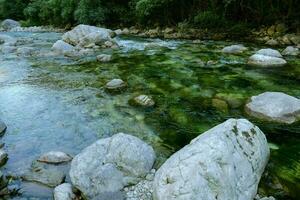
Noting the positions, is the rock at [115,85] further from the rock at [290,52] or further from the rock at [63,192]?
the rock at [290,52]

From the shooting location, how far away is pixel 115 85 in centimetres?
803

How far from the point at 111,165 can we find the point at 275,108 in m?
Answer: 2.93

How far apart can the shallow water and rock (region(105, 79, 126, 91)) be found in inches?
6.9

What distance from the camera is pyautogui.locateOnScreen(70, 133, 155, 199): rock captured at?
401cm

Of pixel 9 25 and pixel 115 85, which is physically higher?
pixel 115 85

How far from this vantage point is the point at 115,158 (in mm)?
4281

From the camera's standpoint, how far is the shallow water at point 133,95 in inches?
201

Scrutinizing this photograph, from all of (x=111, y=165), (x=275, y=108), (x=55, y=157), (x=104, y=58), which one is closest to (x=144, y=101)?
(x=275, y=108)

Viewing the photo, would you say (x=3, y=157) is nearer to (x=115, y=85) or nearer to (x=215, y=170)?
(x=215, y=170)

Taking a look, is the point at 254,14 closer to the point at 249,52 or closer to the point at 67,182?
the point at 249,52

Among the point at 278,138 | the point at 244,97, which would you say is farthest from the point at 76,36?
the point at 278,138

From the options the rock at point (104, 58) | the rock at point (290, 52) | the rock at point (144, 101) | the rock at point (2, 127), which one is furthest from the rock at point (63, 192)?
the rock at point (290, 52)

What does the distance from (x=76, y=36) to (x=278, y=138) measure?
1098 centimetres

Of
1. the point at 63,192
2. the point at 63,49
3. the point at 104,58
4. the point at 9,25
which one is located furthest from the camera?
the point at 9,25
